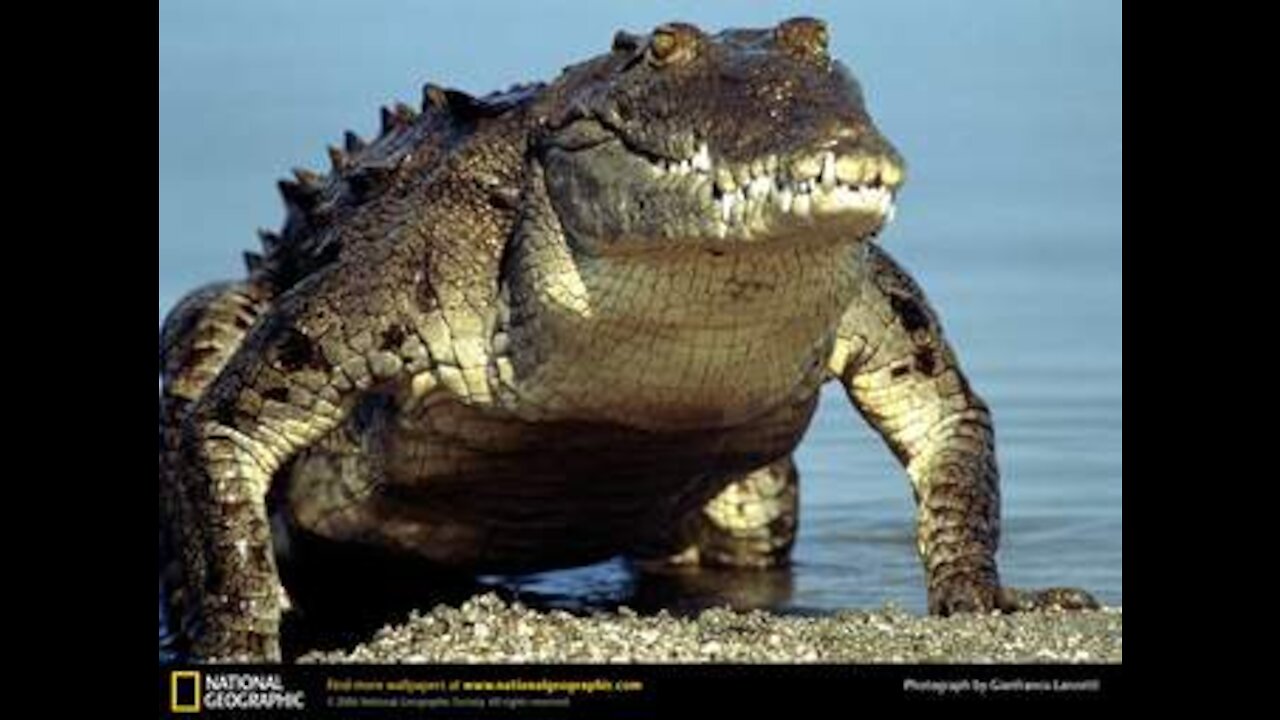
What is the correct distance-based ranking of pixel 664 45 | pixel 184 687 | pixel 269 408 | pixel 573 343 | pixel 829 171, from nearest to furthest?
pixel 829 171 < pixel 184 687 < pixel 664 45 < pixel 573 343 < pixel 269 408

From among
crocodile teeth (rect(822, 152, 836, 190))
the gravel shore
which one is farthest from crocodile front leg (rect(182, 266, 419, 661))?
crocodile teeth (rect(822, 152, 836, 190))

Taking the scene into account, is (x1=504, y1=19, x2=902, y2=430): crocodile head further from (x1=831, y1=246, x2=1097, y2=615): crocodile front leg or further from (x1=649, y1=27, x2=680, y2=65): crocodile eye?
(x1=831, y1=246, x2=1097, y2=615): crocodile front leg

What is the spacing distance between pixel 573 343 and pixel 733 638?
47.6 inches

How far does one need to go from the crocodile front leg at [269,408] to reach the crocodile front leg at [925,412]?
1.87 metres

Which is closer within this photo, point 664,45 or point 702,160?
point 702,160

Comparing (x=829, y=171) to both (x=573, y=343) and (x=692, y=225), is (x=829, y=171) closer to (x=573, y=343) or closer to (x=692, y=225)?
(x=692, y=225)

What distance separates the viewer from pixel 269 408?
420 inches

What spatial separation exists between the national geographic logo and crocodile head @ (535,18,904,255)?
74.2 inches

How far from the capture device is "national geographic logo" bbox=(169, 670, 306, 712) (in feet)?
30.3

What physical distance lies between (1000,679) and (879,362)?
2.40 metres

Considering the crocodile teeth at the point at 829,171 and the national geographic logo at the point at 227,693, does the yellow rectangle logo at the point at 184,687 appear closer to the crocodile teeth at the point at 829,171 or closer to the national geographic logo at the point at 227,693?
the national geographic logo at the point at 227,693

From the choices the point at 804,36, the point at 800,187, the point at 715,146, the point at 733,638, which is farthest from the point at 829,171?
the point at 733,638

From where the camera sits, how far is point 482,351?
34.7 ft
